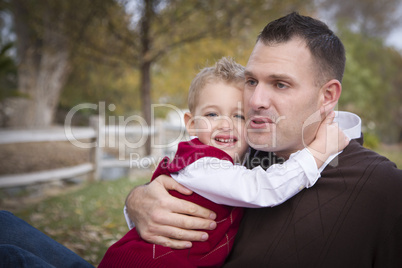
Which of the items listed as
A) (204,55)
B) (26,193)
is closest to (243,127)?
(26,193)

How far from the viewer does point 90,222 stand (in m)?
5.51

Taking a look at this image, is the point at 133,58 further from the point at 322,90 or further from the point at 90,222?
the point at 322,90

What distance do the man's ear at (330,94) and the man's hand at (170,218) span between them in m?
0.91

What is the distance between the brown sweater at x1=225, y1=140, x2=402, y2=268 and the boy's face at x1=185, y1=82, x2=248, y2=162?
2.01 feet

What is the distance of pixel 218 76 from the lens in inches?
87.0

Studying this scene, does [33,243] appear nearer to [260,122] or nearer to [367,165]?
[260,122]

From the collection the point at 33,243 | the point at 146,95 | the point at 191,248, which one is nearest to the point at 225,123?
the point at 191,248

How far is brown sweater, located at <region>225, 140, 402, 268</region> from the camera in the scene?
1.46 meters

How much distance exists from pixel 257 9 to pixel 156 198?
817cm

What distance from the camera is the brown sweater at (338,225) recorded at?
4.78ft

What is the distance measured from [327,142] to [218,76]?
0.87 m

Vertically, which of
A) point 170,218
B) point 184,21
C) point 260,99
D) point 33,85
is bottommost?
point 170,218

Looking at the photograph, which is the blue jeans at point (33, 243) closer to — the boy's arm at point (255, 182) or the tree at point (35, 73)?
the boy's arm at point (255, 182)

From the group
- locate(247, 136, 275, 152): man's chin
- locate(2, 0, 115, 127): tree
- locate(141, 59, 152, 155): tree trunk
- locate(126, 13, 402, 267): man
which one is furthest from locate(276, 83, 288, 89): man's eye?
locate(2, 0, 115, 127): tree
